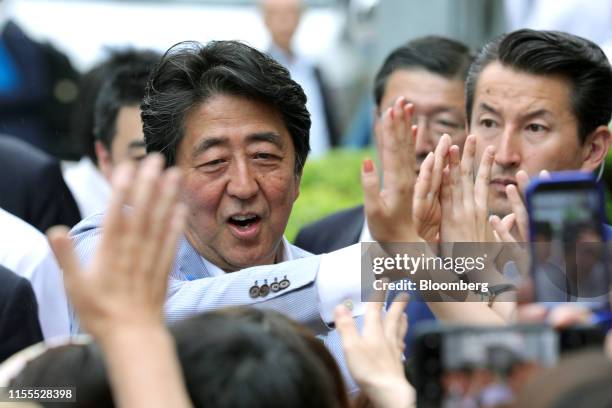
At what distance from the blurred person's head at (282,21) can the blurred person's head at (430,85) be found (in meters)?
2.63

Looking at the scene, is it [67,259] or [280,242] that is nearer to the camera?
[67,259]

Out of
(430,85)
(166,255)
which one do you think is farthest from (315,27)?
(166,255)

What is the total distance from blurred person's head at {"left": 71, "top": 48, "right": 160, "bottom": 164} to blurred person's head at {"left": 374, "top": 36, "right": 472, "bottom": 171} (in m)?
1.15

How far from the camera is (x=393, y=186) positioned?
281 cm

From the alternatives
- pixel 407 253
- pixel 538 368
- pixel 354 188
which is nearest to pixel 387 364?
pixel 407 253

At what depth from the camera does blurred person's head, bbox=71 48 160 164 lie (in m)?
5.50

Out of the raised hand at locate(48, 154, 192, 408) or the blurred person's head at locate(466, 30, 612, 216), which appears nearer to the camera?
the raised hand at locate(48, 154, 192, 408)

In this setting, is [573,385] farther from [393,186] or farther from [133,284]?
[393,186]

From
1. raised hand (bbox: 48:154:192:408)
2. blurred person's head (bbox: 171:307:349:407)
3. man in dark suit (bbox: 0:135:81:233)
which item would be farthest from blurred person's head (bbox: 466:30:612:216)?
raised hand (bbox: 48:154:192:408)

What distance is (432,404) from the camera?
1.86 m

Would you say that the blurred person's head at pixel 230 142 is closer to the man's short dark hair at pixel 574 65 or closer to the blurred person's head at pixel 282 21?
the man's short dark hair at pixel 574 65

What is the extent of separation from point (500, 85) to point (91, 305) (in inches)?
96.0

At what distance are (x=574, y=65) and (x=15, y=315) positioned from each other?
2.11m

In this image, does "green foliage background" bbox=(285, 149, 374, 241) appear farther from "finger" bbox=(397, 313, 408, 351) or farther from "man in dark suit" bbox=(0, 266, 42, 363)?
"finger" bbox=(397, 313, 408, 351)
